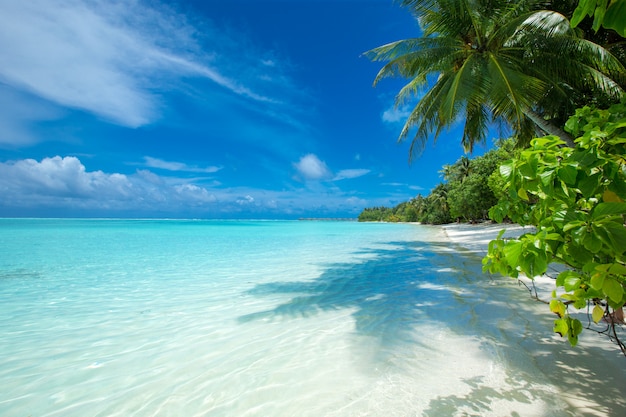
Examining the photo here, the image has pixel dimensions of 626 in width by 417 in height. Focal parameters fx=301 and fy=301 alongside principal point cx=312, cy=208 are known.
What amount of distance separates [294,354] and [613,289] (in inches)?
122

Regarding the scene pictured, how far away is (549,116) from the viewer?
30.7 feet

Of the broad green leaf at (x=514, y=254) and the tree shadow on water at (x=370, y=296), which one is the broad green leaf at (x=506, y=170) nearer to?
the broad green leaf at (x=514, y=254)

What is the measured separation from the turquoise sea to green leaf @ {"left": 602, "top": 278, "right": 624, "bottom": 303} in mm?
1720

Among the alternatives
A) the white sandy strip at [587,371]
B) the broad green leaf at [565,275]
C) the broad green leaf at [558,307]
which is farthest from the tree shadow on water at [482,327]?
the broad green leaf at [565,275]

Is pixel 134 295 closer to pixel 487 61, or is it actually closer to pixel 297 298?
pixel 297 298

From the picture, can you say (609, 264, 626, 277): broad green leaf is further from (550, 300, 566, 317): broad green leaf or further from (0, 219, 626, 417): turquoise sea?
(0, 219, 626, 417): turquoise sea

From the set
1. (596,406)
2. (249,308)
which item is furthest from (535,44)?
(249,308)

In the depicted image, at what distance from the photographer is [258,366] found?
10.7 ft

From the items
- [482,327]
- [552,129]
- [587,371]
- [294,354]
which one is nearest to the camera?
[587,371]

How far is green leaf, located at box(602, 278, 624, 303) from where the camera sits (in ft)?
3.65

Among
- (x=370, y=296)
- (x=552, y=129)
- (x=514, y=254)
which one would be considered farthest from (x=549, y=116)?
(x=514, y=254)

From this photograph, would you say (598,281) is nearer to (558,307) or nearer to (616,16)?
(558,307)

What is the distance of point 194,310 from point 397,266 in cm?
638

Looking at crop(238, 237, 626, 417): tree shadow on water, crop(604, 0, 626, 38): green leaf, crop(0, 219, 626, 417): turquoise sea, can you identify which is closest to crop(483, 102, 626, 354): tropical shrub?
crop(604, 0, 626, 38): green leaf
